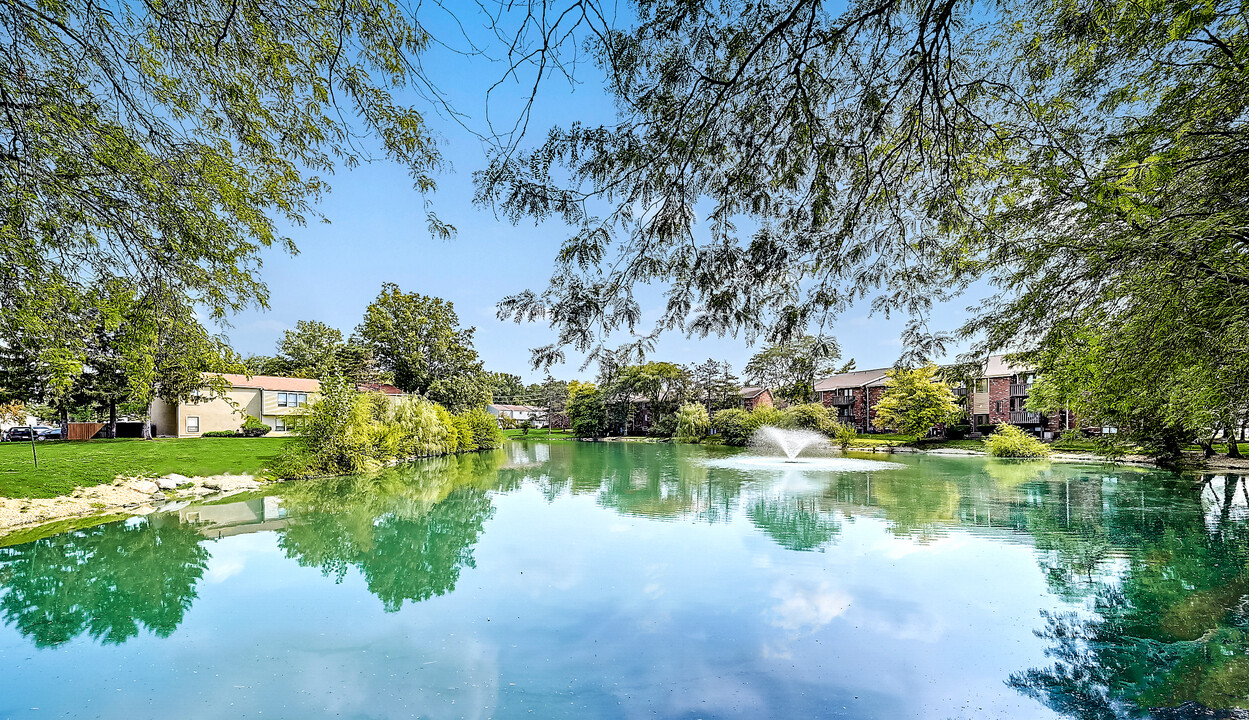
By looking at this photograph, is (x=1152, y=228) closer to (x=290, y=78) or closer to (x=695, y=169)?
(x=695, y=169)

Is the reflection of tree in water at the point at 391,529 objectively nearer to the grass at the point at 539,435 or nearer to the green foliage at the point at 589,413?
the green foliage at the point at 589,413

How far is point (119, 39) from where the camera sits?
148 inches

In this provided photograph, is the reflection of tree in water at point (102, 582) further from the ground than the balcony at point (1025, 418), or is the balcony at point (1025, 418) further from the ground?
the balcony at point (1025, 418)

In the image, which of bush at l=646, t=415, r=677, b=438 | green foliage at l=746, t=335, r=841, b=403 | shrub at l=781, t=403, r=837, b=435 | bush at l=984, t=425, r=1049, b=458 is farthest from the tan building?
Answer: bush at l=984, t=425, r=1049, b=458

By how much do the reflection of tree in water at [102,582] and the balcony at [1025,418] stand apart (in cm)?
4100

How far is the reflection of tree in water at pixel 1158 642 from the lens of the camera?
4.38m

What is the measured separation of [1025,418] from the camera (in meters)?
34.7

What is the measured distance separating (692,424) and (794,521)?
28.9 m

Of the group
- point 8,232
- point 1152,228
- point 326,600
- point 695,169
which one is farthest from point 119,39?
point 1152,228

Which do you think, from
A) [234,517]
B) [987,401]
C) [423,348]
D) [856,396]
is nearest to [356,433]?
[234,517]

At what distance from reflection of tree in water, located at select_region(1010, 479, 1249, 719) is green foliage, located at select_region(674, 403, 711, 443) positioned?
3135cm

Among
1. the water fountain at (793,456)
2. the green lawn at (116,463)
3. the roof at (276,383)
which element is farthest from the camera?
the roof at (276,383)

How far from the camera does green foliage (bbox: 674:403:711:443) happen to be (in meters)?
40.3

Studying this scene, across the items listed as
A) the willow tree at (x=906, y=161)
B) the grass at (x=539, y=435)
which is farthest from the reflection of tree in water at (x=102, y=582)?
the grass at (x=539, y=435)
